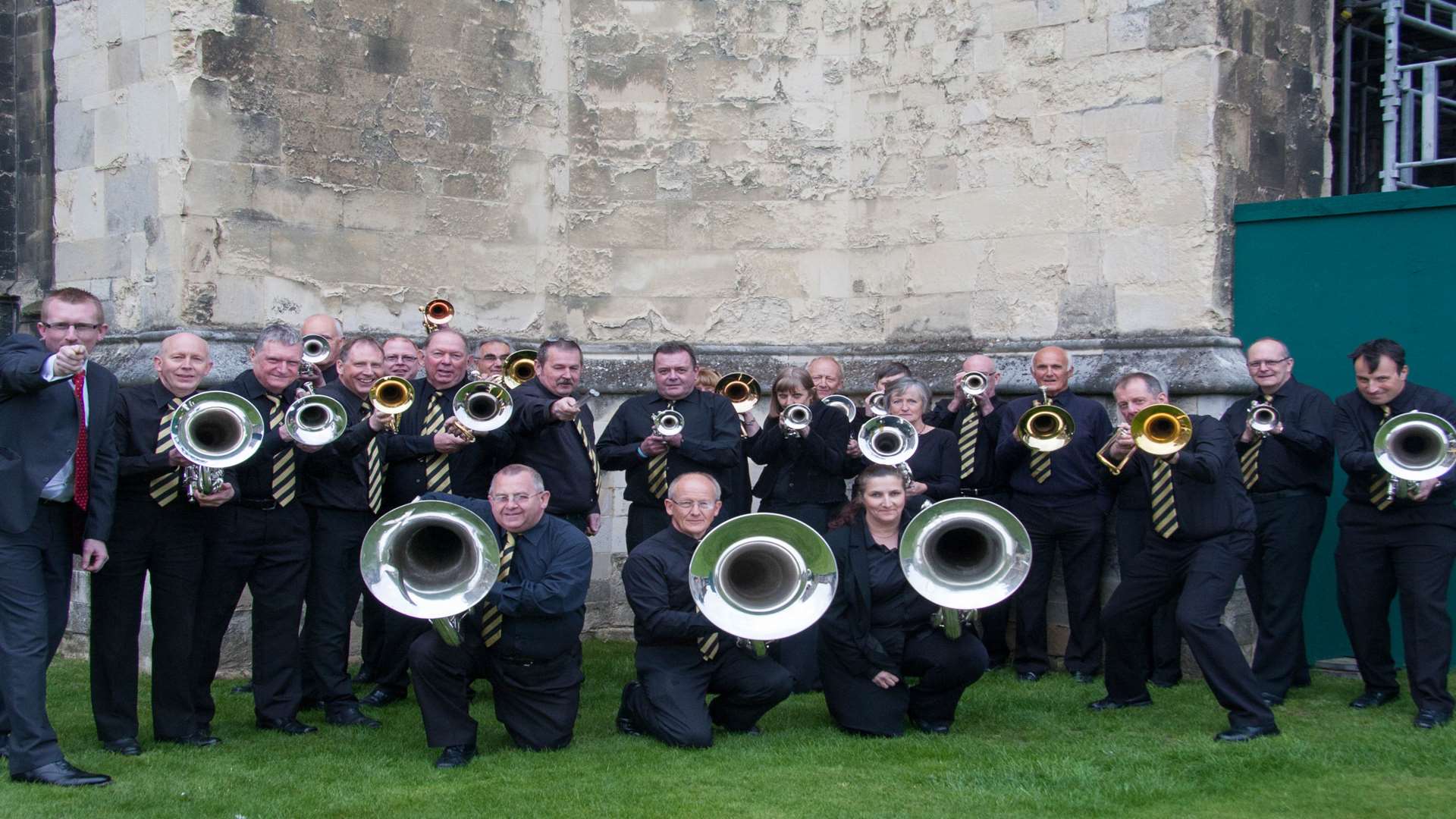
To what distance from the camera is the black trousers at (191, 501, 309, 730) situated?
22.7ft

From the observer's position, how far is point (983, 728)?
714 centimetres

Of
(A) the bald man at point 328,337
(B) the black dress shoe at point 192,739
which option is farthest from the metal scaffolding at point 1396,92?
(B) the black dress shoe at point 192,739

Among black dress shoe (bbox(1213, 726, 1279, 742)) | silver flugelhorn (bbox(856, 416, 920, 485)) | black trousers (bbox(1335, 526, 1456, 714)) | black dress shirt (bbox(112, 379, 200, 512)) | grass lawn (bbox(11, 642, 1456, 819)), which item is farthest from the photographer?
silver flugelhorn (bbox(856, 416, 920, 485))

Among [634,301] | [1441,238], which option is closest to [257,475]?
[634,301]

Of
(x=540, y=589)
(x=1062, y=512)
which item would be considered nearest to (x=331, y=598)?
(x=540, y=589)

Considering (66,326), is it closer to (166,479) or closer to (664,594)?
(166,479)

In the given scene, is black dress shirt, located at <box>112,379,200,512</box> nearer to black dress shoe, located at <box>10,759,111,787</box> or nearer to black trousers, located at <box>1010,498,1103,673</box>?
black dress shoe, located at <box>10,759,111,787</box>

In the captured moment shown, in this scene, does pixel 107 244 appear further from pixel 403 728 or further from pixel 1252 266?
pixel 1252 266

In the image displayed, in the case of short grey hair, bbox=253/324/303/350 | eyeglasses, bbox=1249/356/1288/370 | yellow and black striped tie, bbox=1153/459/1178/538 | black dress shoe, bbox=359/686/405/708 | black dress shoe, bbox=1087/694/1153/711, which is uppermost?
short grey hair, bbox=253/324/303/350

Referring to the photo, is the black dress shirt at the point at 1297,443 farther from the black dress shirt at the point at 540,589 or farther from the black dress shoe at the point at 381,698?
the black dress shoe at the point at 381,698

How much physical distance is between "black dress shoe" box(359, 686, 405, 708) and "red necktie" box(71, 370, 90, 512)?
194 centimetres

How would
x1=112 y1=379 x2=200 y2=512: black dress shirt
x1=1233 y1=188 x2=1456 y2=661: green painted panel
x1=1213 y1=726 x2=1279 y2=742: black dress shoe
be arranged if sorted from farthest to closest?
x1=1233 y1=188 x2=1456 y2=661: green painted panel < x1=1213 y1=726 x2=1279 y2=742: black dress shoe < x1=112 y1=379 x2=200 y2=512: black dress shirt

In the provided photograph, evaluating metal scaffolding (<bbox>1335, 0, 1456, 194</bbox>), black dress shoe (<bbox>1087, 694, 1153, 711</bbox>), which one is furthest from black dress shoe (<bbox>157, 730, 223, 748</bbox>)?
metal scaffolding (<bbox>1335, 0, 1456, 194</bbox>)

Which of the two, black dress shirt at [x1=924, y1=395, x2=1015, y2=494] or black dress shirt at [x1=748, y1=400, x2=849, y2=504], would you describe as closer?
black dress shirt at [x1=748, y1=400, x2=849, y2=504]
